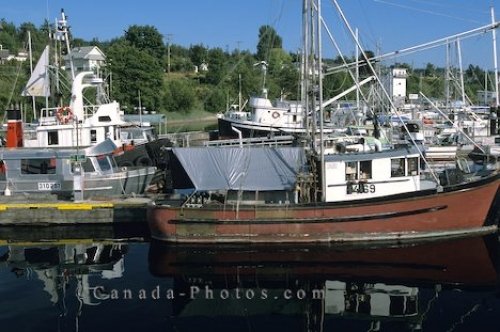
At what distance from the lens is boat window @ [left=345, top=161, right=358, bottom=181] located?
21.0 m

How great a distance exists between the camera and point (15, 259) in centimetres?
2039

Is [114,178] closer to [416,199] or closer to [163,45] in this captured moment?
[416,199]

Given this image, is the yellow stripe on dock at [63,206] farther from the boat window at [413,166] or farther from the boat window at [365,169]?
the boat window at [413,166]

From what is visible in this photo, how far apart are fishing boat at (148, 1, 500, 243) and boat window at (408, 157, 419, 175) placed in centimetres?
4

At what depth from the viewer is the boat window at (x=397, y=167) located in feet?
69.8

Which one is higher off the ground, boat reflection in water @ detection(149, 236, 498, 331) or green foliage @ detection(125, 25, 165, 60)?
green foliage @ detection(125, 25, 165, 60)

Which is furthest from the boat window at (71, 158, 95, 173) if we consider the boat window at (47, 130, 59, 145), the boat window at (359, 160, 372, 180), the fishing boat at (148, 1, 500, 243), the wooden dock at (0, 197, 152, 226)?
the boat window at (359, 160, 372, 180)

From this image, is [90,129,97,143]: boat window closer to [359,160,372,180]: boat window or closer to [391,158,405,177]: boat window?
[359,160,372,180]: boat window

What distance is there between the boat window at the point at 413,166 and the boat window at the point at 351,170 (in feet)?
6.89

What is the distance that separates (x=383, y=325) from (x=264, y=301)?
340 cm

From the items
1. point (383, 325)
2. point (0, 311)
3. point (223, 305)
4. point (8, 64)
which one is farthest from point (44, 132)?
point (8, 64)

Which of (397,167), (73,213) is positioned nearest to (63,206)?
(73,213)

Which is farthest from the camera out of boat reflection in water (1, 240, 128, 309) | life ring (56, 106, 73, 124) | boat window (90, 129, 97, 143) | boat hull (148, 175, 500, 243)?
boat window (90, 129, 97, 143)

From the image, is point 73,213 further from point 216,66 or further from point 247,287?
point 216,66
